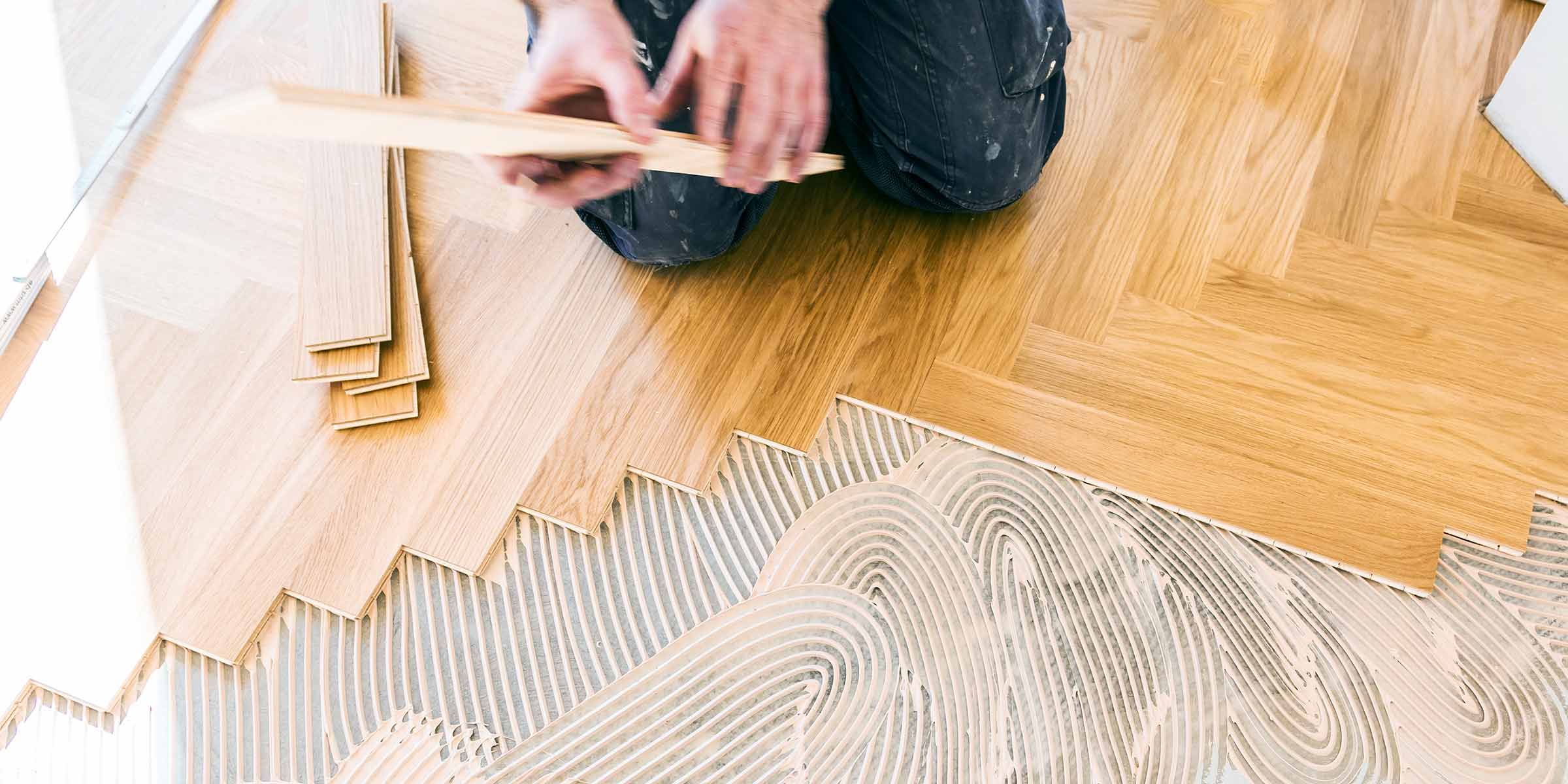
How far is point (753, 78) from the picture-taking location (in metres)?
0.71

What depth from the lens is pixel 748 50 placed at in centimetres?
72

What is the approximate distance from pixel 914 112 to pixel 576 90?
50 centimetres

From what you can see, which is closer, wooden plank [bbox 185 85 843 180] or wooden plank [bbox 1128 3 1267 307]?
wooden plank [bbox 185 85 843 180]

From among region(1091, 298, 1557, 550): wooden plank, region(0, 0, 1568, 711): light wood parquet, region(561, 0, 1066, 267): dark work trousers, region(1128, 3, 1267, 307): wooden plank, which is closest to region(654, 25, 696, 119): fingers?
region(561, 0, 1066, 267): dark work trousers

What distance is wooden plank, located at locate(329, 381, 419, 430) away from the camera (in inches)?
43.8

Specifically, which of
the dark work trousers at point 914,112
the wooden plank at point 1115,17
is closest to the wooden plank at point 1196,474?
the dark work trousers at point 914,112

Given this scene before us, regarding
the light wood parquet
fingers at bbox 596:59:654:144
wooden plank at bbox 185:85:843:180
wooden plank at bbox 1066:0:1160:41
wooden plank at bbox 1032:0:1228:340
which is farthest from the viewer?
wooden plank at bbox 1066:0:1160:41

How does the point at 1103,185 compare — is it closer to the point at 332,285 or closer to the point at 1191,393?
the point at 1191,393

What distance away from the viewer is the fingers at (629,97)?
650 mm

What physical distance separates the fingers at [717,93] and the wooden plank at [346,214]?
1.89 feet

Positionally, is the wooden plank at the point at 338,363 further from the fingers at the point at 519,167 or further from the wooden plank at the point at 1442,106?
the wooden plank at the point at 1442,106

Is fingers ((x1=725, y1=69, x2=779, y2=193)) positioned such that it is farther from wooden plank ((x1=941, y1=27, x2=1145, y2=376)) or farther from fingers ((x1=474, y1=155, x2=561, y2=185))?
wooden plank ((x1=941, y1=27, x2=1145, y2=376))

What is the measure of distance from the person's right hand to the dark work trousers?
0.93ft

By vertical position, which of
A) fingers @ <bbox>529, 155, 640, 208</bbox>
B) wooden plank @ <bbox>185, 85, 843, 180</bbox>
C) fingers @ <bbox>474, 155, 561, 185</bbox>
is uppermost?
wooden plank @ <bbox>185, 85, 843, 180</bbox>
